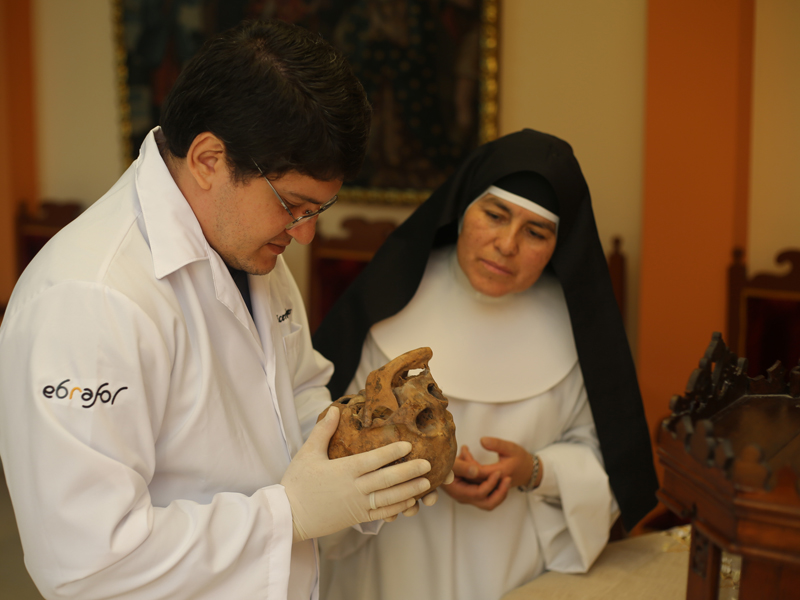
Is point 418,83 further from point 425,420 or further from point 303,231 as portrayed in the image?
point 425,420

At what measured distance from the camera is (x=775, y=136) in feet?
12.9

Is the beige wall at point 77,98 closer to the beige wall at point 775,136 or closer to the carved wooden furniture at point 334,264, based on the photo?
the carved wooden furniture at point 334,264

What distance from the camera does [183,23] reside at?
581cm

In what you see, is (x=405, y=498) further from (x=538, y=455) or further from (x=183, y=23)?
(x=183, y=23)

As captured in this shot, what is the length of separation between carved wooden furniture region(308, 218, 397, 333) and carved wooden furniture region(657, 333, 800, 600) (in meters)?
3.92

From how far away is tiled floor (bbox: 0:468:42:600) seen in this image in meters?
3.71

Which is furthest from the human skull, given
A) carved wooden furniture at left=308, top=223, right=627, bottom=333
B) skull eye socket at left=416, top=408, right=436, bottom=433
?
carved wooden furniture at left=308, top=223, right=627, bottom=333

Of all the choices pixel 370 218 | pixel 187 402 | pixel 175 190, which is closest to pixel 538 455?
pixel 187 402

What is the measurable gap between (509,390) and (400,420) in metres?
0.89

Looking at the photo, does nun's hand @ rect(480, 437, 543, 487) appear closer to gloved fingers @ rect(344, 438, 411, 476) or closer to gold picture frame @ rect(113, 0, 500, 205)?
gloved fingers @ rect(344, 438, 411, 476)

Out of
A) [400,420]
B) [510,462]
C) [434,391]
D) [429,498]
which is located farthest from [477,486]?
[400,420]

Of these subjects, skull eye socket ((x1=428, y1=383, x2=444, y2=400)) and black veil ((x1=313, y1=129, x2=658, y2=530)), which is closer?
skull eye socket ((x1=428, y1=383, x2=444, y2=400))

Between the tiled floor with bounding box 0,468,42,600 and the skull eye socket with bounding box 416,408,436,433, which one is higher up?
the skull eye socket with bounding box 416,408,436,433

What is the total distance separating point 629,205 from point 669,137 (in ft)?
1.96
